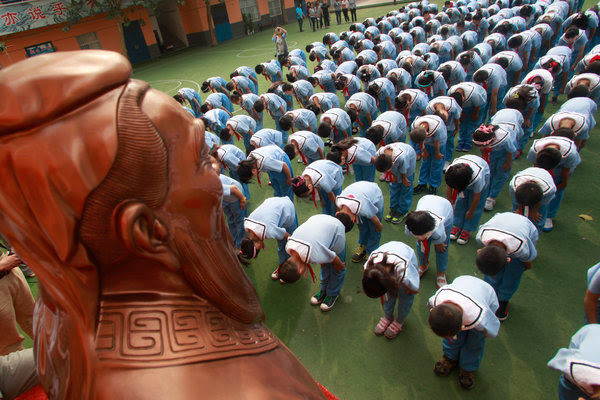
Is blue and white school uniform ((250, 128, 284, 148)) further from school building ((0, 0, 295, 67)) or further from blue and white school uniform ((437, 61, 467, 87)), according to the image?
school building ((0, 0, 295, 67))

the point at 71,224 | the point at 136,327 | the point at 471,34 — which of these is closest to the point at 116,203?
the point at 71,224


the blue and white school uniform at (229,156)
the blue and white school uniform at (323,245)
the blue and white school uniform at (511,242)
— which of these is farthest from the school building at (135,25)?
the blue and white school uniform at (511,242)

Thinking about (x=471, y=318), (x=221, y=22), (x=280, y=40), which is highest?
(x=221, y=22)

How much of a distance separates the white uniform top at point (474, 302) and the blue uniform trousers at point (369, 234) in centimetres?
179

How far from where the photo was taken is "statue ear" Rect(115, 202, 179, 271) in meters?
0.88

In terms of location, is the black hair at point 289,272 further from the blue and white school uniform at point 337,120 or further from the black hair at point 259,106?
the black hair at point 259,106

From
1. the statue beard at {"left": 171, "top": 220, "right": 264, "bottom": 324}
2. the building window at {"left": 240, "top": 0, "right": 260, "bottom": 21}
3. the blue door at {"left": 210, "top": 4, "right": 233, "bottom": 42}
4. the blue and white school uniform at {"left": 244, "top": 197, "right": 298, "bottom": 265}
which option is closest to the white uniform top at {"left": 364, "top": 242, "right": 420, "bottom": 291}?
the blue and white school uniform at {"left": 244, "top": 197, "right": 298, "bottom": 265}

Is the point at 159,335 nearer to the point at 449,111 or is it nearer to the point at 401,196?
the point at 401,196

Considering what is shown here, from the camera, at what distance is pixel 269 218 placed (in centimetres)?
470

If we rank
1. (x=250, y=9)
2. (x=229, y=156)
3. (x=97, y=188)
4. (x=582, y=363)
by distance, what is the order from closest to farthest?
(x=97, y=188), (x=582, y=363), (x=229, y=156), (x=250, y=9)

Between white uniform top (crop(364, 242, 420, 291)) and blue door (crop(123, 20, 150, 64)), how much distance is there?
23847mm

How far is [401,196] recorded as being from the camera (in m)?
5.73

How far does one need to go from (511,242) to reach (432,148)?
293cm

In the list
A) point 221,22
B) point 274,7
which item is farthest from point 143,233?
point 274,7
